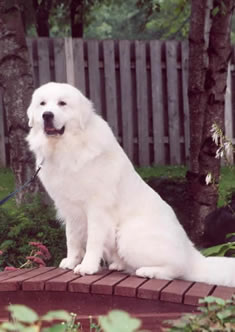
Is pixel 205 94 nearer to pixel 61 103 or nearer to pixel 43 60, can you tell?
pixel 61 103

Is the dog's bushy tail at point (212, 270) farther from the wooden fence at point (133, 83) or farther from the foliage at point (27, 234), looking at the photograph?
the wooden fence at point (133, 83)

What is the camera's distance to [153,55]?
34.0ft

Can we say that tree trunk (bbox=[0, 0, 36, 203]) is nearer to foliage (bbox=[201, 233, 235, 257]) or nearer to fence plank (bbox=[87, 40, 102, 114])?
foliage (bbox=[201, 233, 235, 257])

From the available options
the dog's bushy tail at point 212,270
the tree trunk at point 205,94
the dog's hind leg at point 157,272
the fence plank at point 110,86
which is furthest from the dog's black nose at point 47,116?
the fence plank at point 110,86

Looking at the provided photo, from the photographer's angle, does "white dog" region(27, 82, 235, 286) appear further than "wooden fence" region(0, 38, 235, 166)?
No

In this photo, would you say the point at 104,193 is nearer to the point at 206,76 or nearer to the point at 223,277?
the point at 223,277

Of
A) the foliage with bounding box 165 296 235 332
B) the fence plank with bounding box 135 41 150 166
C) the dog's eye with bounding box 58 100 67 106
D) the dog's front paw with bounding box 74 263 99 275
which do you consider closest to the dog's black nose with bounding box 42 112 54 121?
the dog's eye with bounding box 58 100 67 106

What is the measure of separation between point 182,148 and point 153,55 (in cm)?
175

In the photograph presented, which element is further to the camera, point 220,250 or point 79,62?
point 79,62

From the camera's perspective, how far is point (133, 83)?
10.5m

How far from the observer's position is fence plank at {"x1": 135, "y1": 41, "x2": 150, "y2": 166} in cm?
1030

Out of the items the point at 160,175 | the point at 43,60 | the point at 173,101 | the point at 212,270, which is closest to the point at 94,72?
the point at 43,60

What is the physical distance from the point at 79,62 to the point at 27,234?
5.54 meters

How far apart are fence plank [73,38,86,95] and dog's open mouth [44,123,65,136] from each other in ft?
21.0
